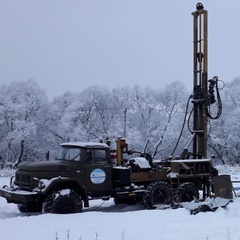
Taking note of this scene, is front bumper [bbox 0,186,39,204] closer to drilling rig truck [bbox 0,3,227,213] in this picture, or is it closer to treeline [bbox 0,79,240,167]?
drilling rig truck [bbox 0,3,227,213]

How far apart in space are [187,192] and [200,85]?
162 inches

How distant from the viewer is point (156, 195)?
49.5ft

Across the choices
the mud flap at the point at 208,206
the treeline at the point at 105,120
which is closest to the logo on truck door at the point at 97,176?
the mud flap at the point at 208,206

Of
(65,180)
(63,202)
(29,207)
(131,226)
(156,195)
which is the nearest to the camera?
(131,226)

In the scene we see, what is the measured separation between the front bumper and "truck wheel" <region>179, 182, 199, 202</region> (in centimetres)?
517

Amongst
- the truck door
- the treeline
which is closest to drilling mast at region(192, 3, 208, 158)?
the truck door

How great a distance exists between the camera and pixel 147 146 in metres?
55.6

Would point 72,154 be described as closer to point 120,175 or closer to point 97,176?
point 97,176

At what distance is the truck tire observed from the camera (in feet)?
49.0

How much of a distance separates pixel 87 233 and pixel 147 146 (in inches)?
1823

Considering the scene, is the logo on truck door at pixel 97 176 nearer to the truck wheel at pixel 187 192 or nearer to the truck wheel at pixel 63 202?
the truck wheel at pixel 63 202

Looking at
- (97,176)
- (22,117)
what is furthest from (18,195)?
(22,117)

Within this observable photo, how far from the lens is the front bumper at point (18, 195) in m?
12.6

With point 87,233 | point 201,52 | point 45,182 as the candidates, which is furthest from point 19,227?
point 201,52
